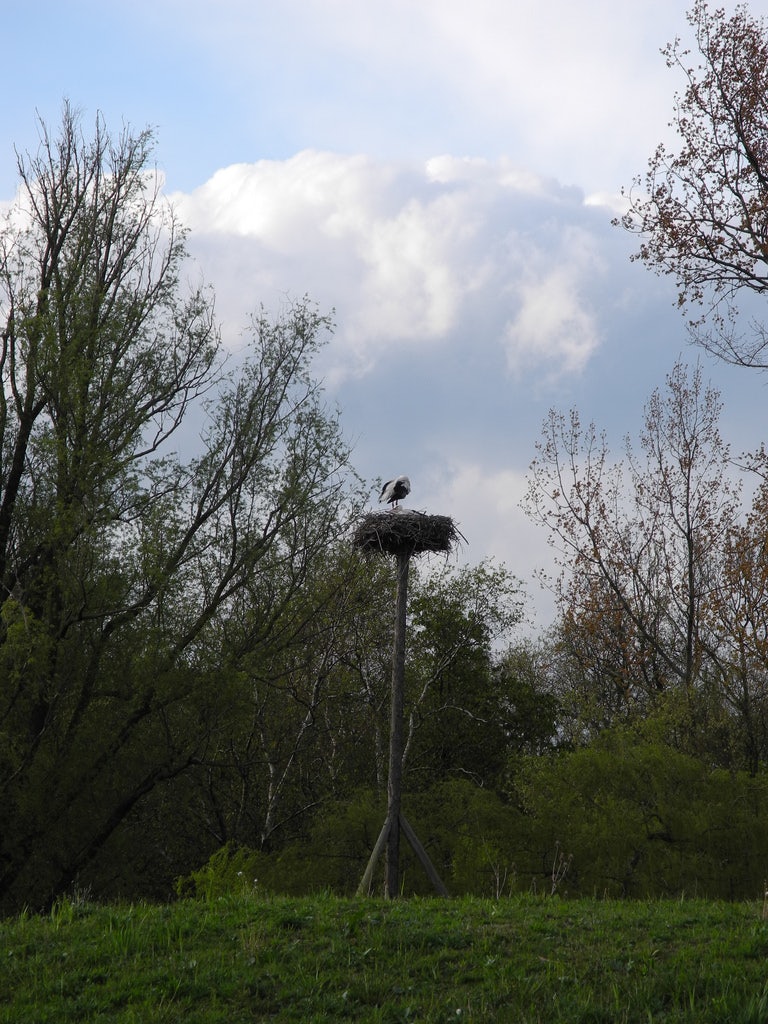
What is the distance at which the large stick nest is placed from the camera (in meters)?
14.4

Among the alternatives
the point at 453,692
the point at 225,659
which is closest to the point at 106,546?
the point at 225,659

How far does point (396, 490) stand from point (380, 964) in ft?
33.6

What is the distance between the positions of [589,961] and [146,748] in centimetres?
1045

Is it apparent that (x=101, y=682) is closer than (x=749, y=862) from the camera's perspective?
Yes

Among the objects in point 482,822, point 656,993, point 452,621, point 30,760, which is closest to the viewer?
point 656,993

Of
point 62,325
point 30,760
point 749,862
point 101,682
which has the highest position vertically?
point 62,325

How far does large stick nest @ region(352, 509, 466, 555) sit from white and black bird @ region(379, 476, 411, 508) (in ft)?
3.56

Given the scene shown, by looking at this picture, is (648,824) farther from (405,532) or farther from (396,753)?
(405,532)

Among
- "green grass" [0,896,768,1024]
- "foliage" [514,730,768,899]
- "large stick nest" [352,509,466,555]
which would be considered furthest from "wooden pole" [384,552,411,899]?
"green grass" [0,896,768,1024]

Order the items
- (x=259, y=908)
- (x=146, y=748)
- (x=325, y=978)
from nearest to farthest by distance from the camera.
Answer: (x=325, y=978)
(x=259, y=908)
(x=146, y=748)

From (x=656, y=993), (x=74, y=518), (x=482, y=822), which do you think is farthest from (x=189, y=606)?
(x=656, y=993)

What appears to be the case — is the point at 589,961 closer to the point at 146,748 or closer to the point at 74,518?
the point at 74,518

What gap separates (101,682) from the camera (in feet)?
45.8

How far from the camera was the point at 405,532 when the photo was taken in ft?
47.5
